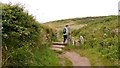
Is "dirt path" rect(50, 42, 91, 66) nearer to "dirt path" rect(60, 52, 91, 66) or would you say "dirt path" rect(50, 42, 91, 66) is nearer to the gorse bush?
"dirt path" rect(60, 52, 91, 66)

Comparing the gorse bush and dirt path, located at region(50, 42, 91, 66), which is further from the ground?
the gorse bush

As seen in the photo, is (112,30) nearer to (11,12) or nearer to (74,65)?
(74,65)

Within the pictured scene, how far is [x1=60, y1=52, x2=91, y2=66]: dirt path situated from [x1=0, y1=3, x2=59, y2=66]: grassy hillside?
1.21 meters

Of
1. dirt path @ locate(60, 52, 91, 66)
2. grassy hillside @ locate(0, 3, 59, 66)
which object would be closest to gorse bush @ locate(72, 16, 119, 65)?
dirt path @ locate(60, 52, 91, 66)

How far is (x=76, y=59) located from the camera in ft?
50.7

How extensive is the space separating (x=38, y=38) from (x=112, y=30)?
350 inches

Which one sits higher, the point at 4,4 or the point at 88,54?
the point at 4,4

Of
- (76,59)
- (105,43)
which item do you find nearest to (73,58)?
(76,59)

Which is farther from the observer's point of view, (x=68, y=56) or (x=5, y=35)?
(x=68, y=56)

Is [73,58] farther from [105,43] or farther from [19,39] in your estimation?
[19,39]

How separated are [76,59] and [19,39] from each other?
15.5 ft

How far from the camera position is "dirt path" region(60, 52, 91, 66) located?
14.3 meters

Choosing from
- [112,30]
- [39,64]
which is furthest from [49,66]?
[112,30]

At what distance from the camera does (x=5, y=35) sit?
419 inches
